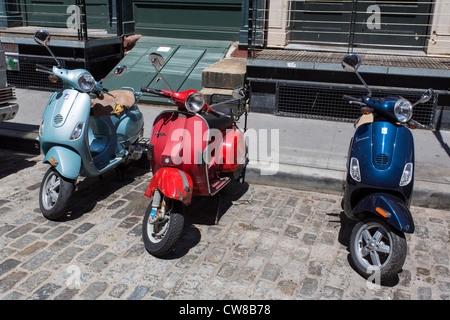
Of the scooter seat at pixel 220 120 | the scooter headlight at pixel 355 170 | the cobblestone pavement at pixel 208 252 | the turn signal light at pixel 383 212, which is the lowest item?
Result: the cobblestone pavement at pixel 208 252

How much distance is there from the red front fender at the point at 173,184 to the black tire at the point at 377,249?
148cm

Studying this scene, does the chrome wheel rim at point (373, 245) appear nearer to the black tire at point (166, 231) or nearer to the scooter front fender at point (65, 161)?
the black tire at point (166, 231)

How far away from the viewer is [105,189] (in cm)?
559

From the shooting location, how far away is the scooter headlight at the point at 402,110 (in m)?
3.96

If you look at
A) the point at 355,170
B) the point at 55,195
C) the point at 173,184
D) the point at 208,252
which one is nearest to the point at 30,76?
the point at 55,195

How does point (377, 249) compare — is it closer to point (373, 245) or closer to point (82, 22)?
point (373, 245)

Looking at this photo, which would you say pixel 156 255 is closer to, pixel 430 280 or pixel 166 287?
pixel 166 287

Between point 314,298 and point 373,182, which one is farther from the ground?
point 373,182

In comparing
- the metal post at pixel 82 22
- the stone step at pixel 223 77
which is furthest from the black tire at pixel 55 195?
the metal post at pixel 82 22

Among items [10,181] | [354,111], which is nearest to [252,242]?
[10,181]
